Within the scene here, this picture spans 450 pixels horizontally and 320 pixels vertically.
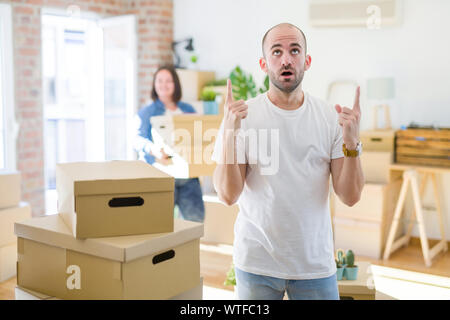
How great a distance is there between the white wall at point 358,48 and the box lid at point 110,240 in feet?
11.1

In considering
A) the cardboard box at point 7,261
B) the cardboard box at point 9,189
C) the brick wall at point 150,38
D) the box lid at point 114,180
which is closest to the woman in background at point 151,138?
the cardboard box at point 9,189

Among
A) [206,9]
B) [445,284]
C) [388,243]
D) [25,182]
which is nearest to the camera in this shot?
[445,284]

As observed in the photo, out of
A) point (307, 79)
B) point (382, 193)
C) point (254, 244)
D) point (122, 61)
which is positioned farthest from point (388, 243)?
point (122, 61)

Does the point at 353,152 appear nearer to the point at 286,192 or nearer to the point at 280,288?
the point at 286,192

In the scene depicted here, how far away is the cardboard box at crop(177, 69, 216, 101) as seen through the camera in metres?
5.23

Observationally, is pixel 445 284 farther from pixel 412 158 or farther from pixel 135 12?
pixel 135 12

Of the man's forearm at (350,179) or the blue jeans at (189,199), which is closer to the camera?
the man's forearm at (350,179)

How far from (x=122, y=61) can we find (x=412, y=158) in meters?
3.10

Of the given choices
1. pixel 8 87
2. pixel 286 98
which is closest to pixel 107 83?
pixel 8 87

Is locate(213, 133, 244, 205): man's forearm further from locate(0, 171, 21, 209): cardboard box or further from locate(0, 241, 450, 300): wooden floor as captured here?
locate(0, 171, 21, 209): cardboard box

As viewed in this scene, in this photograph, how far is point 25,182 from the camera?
4.64 metres

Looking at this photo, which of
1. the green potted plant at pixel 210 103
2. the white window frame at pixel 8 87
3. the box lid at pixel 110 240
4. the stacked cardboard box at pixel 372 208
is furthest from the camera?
the green potted plant at pixel 210 103

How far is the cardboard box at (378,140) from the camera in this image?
4301 mm

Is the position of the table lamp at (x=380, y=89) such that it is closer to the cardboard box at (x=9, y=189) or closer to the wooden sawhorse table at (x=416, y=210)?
the wooden sawhorse table at (x=416, y=210)
